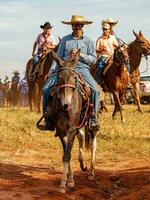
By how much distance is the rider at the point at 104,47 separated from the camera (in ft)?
65.1

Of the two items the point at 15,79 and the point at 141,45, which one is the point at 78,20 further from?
the point at 15,79

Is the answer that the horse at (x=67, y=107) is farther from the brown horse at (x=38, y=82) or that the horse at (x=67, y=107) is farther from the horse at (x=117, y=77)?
the brown horse at (x=38, y=82)

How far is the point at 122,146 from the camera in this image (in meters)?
15.3

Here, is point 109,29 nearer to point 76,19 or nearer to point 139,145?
point 139,145

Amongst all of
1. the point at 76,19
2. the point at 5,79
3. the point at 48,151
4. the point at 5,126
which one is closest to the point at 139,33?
the point at 5,126

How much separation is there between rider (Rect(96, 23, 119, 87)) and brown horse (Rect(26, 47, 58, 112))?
5.50ft

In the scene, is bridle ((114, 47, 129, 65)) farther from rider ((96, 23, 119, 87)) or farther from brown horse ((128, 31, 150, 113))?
brown horse ((128, 31, 150, 113))

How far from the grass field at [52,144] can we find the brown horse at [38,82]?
8.55ft

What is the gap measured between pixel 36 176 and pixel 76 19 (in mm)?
2876

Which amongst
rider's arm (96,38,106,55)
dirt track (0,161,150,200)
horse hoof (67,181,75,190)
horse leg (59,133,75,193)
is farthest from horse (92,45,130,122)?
horse leg (59,133,75,193)

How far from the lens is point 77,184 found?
1027 cm

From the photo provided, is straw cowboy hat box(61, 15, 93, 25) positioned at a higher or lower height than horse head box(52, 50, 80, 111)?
higher

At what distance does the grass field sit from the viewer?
13620 millimetres

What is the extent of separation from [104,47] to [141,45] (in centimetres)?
302
